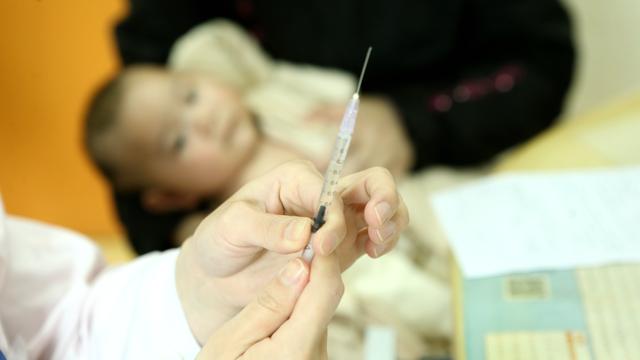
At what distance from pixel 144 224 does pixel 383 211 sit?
81cm

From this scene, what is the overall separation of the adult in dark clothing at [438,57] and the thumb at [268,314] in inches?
26.7

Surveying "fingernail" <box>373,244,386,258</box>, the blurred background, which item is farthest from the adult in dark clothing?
"fingernail" <box>373,244,386,258</box>

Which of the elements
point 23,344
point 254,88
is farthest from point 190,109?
point 23,344

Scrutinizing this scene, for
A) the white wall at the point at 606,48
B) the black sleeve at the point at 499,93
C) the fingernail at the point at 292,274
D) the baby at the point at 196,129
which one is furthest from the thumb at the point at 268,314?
the white wall at the point at 606,48

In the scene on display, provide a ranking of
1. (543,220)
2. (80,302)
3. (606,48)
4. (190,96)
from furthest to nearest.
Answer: (606,48)
(190,96)
(543,220)
(80,302)

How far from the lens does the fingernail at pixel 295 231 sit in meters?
0.49

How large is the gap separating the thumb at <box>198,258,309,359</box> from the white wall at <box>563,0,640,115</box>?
1251 millimetres

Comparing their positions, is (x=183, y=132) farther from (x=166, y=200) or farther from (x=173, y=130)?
(x=166, y=200)

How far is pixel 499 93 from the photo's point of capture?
120 centimetres

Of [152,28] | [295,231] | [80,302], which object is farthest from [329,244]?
[152,28]

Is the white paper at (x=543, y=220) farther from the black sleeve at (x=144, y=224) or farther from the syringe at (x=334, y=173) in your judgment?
the black sleeve at (x=144, y=224)

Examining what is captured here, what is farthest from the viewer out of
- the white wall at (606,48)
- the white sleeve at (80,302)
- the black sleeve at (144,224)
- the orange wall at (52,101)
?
the white wall at (606,48)

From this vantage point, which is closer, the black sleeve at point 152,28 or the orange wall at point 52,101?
the orange wall at point 52,101

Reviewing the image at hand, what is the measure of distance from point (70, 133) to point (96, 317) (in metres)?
0.87
